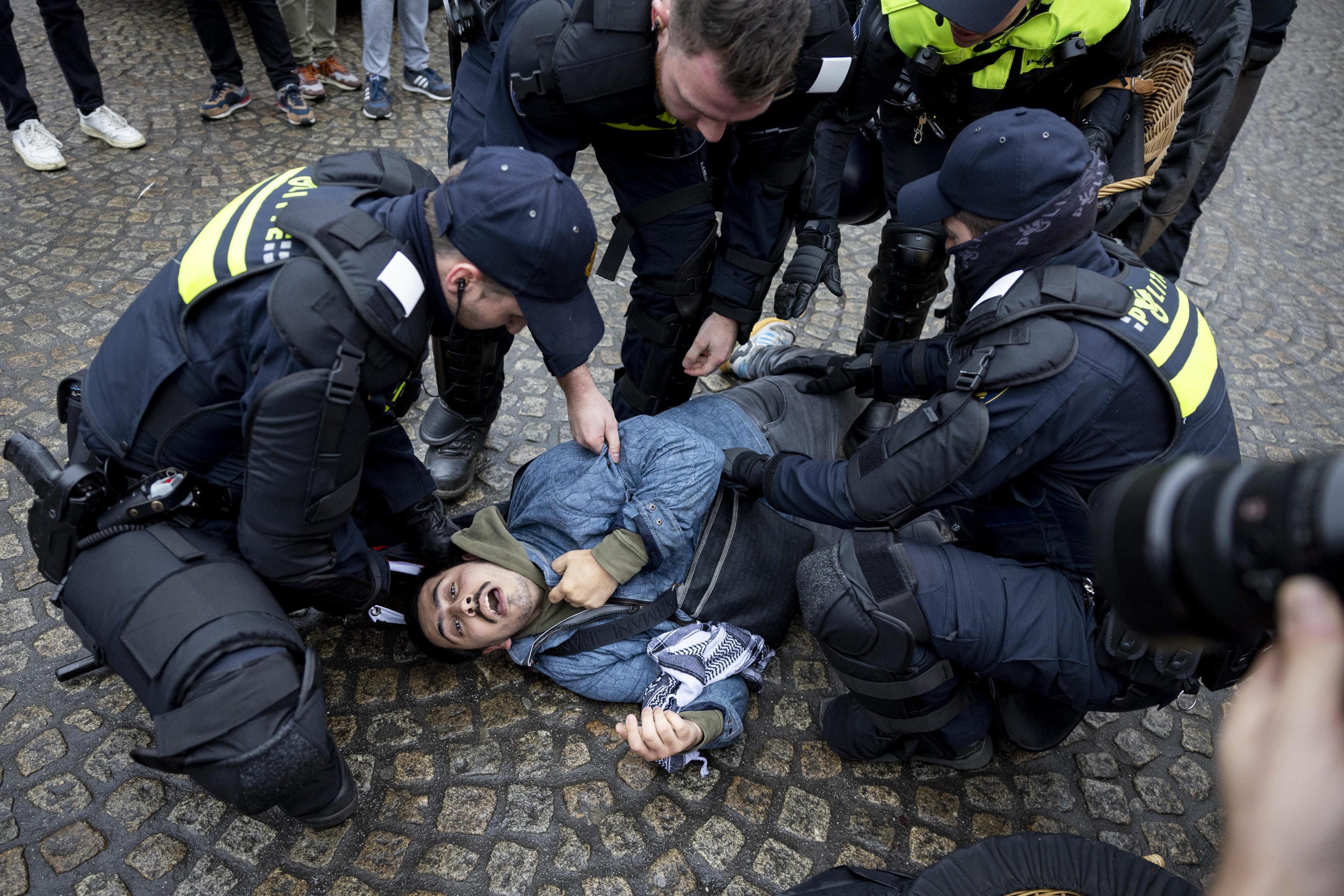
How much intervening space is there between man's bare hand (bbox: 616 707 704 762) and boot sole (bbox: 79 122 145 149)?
15.5 feet

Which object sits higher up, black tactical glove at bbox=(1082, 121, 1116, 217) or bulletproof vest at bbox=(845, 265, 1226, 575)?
black tactical glove at bbox=(1082, 121, 1116, 217)

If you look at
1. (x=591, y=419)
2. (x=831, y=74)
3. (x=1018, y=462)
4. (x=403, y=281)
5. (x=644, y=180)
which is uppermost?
(x=831, y=74)

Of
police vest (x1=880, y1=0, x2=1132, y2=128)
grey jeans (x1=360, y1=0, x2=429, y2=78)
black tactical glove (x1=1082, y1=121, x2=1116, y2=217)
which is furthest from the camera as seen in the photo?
grey jeans (x1=360, y1=0, x2=429, y2=78)

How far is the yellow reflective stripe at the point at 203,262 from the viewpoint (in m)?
2.03

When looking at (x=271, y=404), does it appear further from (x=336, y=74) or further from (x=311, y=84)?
(x=336, y=74)

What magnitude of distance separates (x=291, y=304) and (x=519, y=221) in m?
0.54

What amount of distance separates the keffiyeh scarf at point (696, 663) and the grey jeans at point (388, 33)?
4.66 metres

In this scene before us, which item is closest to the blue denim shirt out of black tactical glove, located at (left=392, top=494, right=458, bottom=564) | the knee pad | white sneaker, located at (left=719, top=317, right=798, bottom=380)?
black tactical glove, located at (left=392, top=494, right=458, bottom=564)

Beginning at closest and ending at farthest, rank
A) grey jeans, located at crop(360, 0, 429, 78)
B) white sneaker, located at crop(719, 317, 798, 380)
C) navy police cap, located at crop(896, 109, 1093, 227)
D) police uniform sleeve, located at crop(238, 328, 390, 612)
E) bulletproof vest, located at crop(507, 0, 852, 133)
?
police uniform sleeve, located at crop(238, 328, 390, 612) < navy police cap, located at crop(896, 109, 1093, 227) < bulletproof vest, located at crop(507, 0, 852, 133) < white sneaker, located at crop(719, 317, 798, 380) < grey jeans, located at crop(360, 0, 429, 78)

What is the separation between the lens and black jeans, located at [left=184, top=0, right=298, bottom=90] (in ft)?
16.9

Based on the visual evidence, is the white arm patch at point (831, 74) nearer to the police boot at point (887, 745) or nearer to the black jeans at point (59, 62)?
the police boot at point (887, 745)

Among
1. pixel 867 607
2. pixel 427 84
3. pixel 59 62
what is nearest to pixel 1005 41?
pixel 867 607

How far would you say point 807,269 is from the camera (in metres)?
3.31

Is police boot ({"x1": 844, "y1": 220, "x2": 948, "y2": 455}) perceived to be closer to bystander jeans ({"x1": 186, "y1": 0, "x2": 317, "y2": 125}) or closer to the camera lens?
the camera lens
